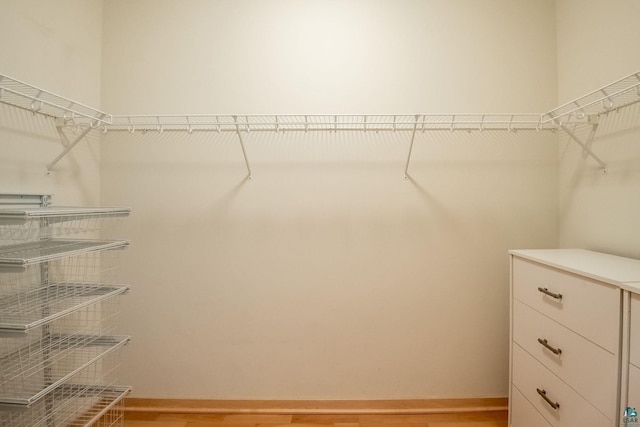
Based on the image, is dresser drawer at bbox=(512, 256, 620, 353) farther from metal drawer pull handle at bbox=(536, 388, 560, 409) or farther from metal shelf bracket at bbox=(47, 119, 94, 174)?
metal shelf bracket at bbox=(47, 119, 94, 174)

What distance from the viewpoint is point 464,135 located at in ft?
5.73

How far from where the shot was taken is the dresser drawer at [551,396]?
3.35ft

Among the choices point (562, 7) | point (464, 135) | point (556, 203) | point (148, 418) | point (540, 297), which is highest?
point (562, 7)

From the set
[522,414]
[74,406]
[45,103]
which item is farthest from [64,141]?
[522,414]

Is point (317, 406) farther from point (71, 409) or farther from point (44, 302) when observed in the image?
point (44, 302)

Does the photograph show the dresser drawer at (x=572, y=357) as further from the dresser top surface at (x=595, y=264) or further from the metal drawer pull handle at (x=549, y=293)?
the dresser top surface at (x=595, y=264)

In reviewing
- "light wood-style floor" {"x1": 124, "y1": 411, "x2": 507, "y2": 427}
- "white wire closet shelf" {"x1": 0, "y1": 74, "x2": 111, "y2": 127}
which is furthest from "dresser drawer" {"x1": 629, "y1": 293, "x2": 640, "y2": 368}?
"white wire closet shelf" {"x1": 0, "y1": 74, "x2": 111, "y2": 127}

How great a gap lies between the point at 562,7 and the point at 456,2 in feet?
2.09

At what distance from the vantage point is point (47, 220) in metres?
1.22

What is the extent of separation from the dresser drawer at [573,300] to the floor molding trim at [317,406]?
0.82 meters

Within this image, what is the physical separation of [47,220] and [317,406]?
1.74 metres

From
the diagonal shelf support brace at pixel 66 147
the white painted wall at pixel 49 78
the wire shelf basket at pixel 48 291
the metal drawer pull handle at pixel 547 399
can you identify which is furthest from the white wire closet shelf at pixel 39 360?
the metal drawer pull handle at pixel 547 399

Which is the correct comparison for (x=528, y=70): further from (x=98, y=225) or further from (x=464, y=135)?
(x=98, y=225)

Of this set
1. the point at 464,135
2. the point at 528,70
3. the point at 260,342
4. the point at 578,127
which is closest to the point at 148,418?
the point at 260,342
